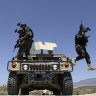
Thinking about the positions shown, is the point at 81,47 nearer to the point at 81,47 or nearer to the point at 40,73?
the point at 81,47

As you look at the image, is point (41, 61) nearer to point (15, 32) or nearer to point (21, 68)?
point (21, 68)

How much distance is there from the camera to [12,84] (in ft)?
45.9

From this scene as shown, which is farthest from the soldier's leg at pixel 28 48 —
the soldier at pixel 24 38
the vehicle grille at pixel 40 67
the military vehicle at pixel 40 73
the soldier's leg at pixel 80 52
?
the soldier's leg at pixel 80 52

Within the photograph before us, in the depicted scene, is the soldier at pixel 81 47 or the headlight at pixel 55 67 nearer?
the headlight at pixel 55 67

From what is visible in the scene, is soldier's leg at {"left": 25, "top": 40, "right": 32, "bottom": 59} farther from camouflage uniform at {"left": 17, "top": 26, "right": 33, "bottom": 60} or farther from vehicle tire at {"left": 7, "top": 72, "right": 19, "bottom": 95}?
vehicle tire at {"left": 7, "top": 72, "right": 19, "bottom": 95}

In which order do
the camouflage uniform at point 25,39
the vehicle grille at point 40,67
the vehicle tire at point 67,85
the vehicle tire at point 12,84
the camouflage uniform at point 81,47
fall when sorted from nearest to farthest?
the vehicle tire at point 67,85, the vehicle tire at point 12,84, the vehicle grille at point 40,67, the camouflage uniform at point 25,39, the camouflage uniform at point 81,47

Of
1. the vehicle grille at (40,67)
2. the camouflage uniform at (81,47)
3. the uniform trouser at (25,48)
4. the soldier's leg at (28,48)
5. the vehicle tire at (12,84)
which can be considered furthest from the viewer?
the camouflage uniform at (81,47)

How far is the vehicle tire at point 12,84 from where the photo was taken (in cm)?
1399

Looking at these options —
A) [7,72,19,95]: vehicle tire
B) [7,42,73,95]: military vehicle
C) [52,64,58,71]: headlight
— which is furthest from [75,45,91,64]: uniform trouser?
[7,72,19,95]: vehicle tire

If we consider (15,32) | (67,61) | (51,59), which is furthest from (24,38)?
(67,61)

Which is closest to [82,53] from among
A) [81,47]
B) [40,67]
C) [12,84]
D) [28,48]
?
[81,47]

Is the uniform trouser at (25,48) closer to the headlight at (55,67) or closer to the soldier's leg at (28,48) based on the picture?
the soldier's leg at (28,48)

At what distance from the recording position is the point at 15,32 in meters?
15.4

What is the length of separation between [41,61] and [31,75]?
26.0 inches
